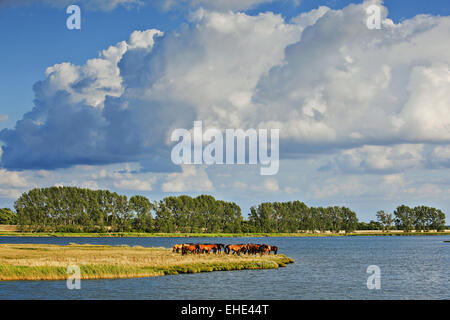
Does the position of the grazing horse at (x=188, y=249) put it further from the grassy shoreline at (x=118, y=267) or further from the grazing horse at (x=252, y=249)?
the grassy shoreline at (x=118, y=267)

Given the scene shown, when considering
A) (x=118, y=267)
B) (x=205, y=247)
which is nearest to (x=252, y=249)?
(x=205, y=247)

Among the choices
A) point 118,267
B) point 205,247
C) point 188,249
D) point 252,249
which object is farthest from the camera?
Result: point 252,249

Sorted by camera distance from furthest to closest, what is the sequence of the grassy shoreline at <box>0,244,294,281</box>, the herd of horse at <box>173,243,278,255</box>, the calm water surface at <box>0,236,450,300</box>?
the herd of horse at <box>173,243,278,255</box> → the grassy shoreline at <box>0,244,294,281</box> → the calm water surface at <box>0,236,450,300</box>

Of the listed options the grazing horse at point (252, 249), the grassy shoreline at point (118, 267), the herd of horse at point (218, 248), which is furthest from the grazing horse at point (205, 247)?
the grassy shoreline at point (118, 267)

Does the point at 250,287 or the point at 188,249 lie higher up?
the point at 188,249

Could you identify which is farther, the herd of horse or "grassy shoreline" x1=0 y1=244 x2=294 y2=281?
the herd of horse

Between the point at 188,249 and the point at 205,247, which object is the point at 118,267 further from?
the point at 205,247

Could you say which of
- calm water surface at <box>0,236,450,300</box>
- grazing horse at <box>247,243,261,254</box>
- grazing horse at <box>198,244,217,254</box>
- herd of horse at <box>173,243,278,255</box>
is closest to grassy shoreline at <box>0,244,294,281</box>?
calm water surface at <box>0,236,450,300</box>

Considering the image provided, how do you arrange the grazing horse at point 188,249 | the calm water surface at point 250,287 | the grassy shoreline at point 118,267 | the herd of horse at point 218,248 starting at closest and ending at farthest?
the calm water surface at point 250,287
the grassy shoreline at point 118,267
the grazing horse at point 188,249
the herd of horse at point 218,248

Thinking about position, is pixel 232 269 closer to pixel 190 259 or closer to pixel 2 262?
pixel 190 259

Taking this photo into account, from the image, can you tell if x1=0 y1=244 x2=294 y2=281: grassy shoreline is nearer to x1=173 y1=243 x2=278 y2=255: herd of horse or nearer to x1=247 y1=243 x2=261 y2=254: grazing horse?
x1=173 y1=243 x2=278 y2=255: herd of horse
